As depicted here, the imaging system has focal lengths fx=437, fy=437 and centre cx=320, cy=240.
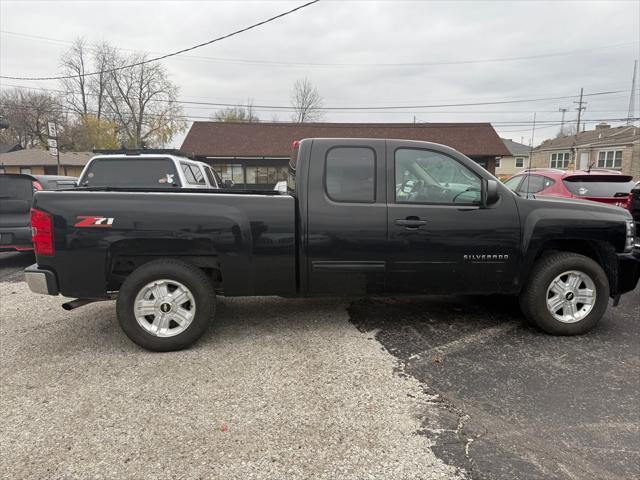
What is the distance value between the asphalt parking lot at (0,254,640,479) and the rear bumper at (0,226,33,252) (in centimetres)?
271

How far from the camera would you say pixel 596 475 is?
2.38 metres

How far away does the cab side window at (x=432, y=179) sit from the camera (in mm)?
4102

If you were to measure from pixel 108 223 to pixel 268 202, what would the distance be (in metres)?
1.35

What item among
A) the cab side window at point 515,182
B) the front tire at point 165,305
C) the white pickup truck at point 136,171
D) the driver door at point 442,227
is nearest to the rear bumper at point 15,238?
the white pickup truck at point 136,171

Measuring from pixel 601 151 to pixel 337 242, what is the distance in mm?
44032

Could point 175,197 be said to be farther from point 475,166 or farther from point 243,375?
point 475,166

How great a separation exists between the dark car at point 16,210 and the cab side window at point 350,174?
18.9ft

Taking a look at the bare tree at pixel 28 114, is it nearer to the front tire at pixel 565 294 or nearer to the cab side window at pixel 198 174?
the cab side window at pixel 198 174

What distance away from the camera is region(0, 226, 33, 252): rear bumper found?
276 inches

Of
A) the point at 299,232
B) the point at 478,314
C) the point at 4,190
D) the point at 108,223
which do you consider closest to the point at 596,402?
the point at 478,314

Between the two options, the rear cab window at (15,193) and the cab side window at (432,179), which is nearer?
the cab side window at (432,179)

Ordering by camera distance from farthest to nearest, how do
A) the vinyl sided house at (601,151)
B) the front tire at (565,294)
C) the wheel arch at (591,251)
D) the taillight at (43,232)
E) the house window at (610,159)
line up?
the house window at (610,159), the vinyl sided house at (601,151), the wheel arch at (591,251), the front tire at (565,294), the taillight at (43,232)

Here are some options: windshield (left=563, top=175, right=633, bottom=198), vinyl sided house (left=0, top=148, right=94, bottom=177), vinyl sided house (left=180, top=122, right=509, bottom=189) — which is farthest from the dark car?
vinyl sided house (left=0, top=148, right=94, bottom=177)

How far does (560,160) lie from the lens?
148ft
